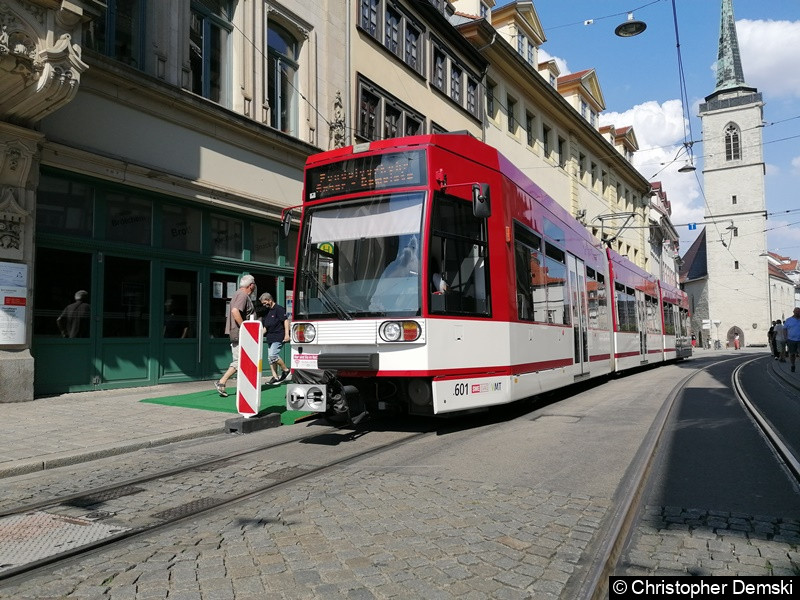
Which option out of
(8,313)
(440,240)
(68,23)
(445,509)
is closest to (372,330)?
(440,240)

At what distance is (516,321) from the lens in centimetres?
784

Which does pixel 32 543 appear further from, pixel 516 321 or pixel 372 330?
pixel 516 321

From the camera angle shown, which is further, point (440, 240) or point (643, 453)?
point (440, 240)

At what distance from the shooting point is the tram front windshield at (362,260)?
22.0 ft

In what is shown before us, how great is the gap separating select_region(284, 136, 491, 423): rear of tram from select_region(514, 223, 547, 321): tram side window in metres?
0.96

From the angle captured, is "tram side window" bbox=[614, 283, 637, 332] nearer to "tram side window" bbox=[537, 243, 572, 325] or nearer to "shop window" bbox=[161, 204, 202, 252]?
"tram side window" bbox=[537, 243, 572, 325]

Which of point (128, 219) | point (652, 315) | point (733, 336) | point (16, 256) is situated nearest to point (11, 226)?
point (16, 256)

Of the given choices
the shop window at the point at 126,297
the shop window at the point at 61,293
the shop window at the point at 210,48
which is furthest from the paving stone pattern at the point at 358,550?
the shop window at the point at 210,48

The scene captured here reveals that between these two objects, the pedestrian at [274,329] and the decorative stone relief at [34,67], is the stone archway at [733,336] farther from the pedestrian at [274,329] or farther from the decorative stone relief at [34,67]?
the decorative stone relief at [34,67]

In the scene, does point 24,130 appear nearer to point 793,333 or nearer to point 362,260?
point 362,260

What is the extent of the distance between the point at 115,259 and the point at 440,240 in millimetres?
6657

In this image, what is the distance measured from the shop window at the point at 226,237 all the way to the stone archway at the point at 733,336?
234 ft

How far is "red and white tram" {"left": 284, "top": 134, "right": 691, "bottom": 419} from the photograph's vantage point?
664cm

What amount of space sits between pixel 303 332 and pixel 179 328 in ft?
18.6
